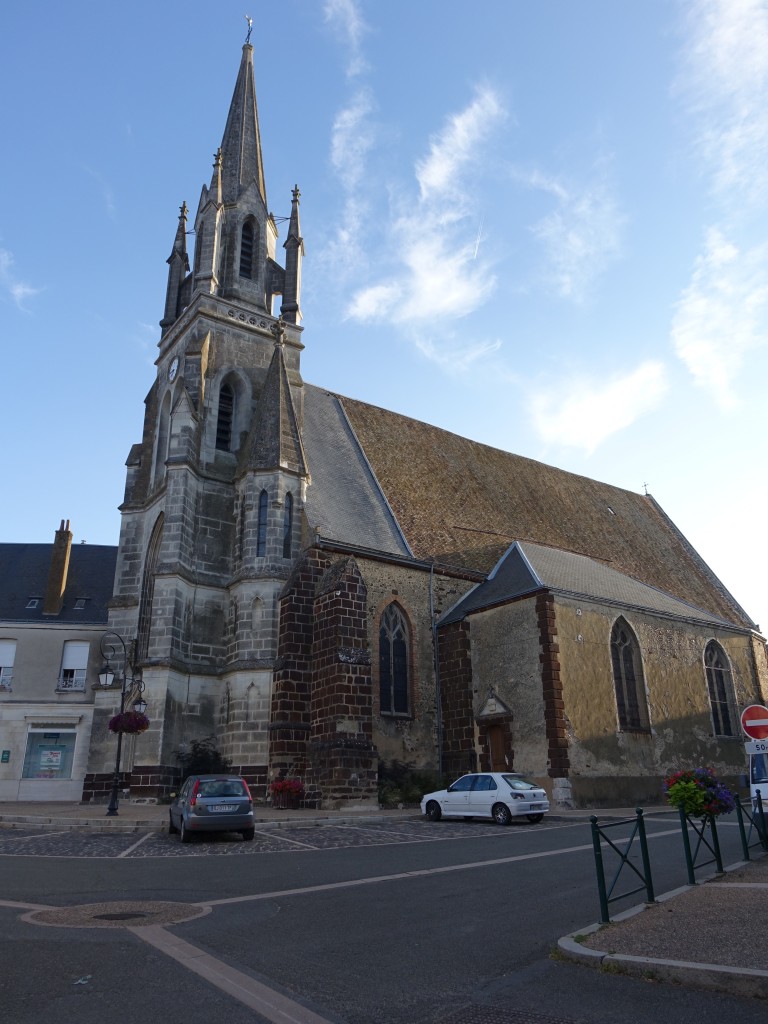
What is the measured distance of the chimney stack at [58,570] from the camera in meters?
26.2

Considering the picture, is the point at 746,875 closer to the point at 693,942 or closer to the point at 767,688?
the point at 693,942

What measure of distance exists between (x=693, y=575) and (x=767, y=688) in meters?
7.23

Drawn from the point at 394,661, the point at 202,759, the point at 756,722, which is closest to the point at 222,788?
the point at 202,759

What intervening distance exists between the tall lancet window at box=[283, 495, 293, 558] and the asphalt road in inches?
410

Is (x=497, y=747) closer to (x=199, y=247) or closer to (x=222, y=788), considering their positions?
(x=222, y=788)

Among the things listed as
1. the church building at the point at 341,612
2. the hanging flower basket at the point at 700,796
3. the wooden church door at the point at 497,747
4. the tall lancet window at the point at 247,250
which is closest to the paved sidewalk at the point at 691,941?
the hanging flower basket at the point at 700,796

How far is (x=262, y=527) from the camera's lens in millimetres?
20781

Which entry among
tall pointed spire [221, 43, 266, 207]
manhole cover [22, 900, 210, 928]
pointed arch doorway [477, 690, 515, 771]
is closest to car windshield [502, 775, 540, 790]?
pointed arch doorway [477, 690, 515, 771]

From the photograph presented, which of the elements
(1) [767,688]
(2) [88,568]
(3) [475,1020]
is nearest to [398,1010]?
(3) [475,1020]

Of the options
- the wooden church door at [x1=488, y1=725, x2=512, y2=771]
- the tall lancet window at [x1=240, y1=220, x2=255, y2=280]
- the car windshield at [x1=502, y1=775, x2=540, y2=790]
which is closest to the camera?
the car windshield at [x1=502, y1=775, x2=540, y2=790]

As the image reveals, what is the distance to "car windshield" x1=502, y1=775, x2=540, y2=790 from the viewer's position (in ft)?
49.9

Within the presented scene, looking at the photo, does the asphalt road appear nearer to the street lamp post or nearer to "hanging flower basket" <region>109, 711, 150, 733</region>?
"hanging flower basket" <region>109, 711, 150, 733</region>

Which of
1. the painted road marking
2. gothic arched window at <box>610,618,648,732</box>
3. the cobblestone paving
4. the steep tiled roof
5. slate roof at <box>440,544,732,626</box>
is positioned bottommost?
the painted road marking

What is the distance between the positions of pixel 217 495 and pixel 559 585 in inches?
386
